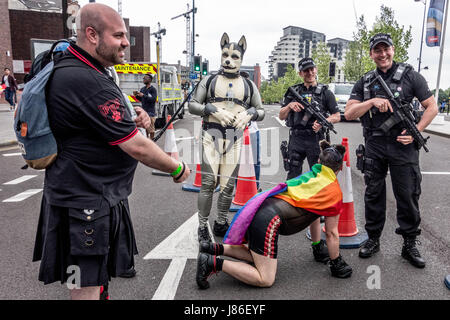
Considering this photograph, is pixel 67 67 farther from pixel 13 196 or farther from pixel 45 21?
pixel 45 21

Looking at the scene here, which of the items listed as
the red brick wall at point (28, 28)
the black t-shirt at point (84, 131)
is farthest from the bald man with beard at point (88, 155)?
the red brick wall at point (28, 28)

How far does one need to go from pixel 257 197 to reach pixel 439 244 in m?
2.40

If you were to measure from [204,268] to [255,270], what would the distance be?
42 cm

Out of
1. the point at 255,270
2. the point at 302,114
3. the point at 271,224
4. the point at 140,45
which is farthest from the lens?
the point at 140,45

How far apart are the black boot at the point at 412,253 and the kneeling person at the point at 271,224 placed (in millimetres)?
767

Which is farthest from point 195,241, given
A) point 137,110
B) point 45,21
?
point 45,21

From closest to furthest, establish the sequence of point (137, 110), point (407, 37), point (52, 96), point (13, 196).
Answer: point (52, 96), point (137, 110), point (13, 196), point (407, 37)

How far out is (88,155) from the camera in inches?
72.4

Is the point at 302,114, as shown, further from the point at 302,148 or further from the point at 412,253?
the point at 412,253

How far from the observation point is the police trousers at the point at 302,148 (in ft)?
15.5

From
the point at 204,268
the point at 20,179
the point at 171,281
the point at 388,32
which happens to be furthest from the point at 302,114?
the point at 388,32

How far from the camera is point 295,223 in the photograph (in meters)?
3.08

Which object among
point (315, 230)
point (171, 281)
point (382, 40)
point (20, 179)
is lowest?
point (20, 179)
